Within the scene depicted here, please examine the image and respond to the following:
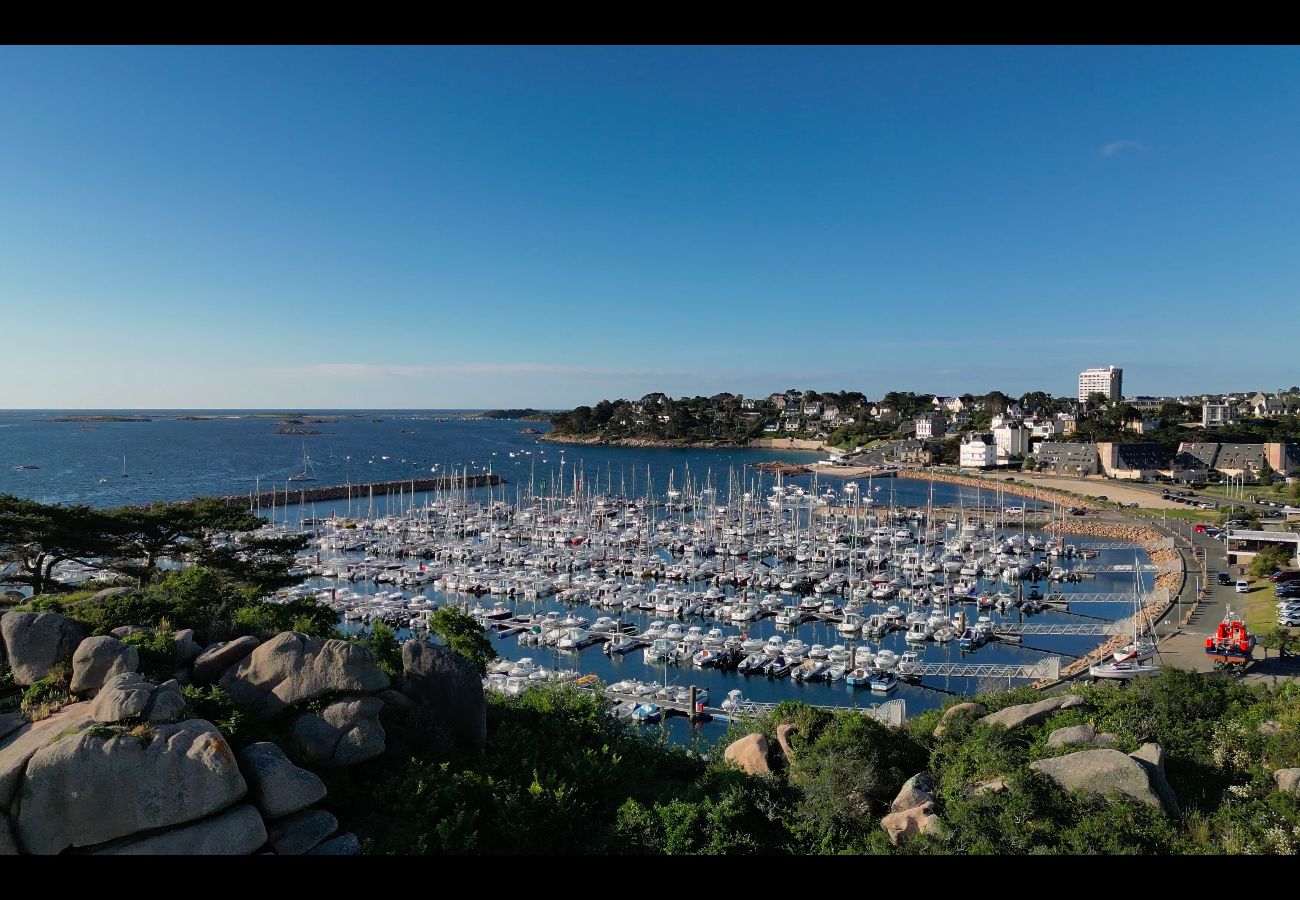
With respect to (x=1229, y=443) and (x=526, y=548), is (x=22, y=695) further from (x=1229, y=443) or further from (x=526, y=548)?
A: (x=1229, y=443)

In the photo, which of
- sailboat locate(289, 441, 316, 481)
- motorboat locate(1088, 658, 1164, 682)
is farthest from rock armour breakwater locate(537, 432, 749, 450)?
motorboat locate(1088, 658, 1164, 682)

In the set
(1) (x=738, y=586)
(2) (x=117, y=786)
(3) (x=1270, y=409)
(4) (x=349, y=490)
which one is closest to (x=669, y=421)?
(4) (x=349, y=490)

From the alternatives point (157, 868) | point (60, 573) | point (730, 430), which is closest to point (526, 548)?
point (60, 573)

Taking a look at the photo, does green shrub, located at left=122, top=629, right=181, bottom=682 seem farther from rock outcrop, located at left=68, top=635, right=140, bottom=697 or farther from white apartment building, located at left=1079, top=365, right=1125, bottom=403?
white apartment building, located at left=1079, top=365, right=1125, bottom=403

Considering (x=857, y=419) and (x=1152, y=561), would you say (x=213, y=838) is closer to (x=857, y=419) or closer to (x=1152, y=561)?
(x=1152, y=561)

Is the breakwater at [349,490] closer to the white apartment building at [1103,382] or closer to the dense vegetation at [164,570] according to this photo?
the dense vegetation at [164,570]
